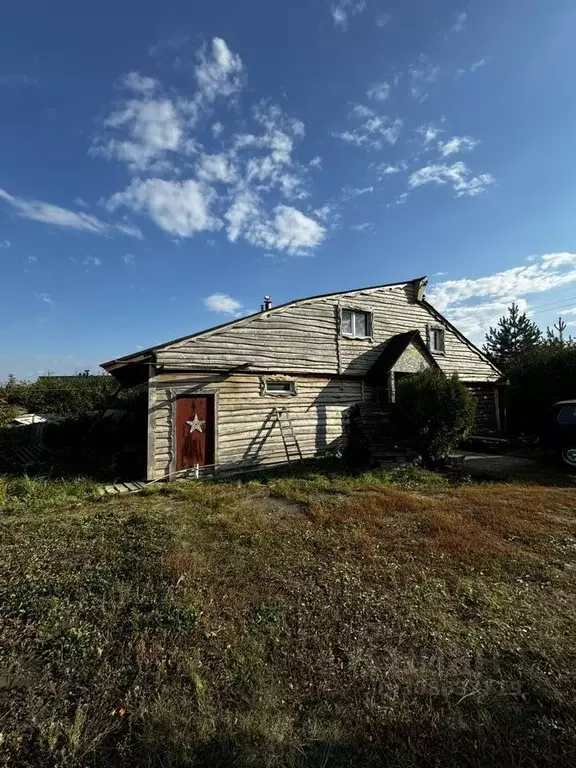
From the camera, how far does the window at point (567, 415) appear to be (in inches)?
450

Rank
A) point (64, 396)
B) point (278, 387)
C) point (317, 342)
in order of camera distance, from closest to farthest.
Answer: point (278, 387)
point (317, 342)
point (64, 396)

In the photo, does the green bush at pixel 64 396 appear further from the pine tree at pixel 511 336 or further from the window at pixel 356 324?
the pine tree at pixel 511 336

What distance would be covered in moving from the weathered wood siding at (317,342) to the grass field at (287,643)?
580 cm

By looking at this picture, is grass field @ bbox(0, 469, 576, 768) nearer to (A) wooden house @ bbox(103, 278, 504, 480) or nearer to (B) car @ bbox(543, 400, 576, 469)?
(A) wooden house @ bbox(103, 278, 504, 480)

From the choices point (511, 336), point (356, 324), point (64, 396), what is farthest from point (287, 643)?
point (511, 336)

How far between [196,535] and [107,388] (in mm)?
14771

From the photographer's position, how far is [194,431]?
10.7 meters

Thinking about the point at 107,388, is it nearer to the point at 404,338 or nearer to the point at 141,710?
the point at 404,338

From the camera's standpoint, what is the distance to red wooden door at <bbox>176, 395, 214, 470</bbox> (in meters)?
10.5

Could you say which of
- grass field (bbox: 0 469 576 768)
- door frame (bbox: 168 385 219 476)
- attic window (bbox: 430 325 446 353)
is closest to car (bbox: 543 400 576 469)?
grass field (bbox: 0 469 576 768)

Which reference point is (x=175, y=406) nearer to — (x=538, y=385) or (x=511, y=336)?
(x=538, y=385)

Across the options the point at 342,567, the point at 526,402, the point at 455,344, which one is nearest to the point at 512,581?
the point at 342,567

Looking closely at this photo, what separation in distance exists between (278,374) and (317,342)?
226cm

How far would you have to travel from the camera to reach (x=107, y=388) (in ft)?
60.3
